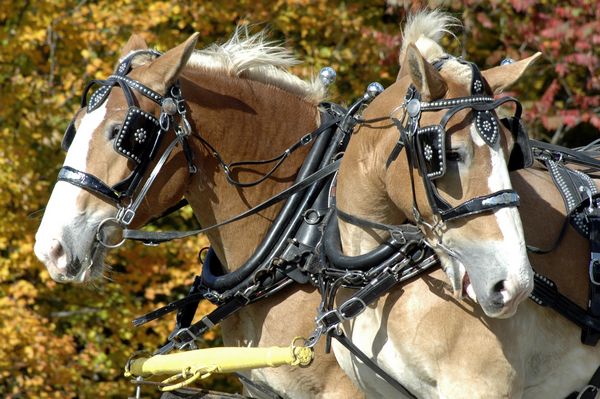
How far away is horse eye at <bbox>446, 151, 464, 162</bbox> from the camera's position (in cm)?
311

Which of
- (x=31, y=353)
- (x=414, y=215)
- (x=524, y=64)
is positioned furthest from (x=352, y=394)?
(x=31, y=353)

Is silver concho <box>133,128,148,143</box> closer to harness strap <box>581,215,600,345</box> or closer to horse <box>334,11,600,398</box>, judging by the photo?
horse <box>334,11,600,398</box>

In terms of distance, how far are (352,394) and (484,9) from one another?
4001 millimetres

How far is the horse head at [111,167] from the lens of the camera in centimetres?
369

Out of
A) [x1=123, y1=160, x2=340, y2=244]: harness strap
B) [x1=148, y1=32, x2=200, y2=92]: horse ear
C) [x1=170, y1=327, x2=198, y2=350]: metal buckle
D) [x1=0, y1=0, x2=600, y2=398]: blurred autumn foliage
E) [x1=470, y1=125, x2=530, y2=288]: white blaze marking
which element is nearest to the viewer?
[x1=470, y1=125, x2=530, y2=288]: white blaze marking

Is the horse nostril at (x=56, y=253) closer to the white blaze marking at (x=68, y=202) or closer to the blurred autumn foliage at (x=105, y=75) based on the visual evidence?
the white blaze marking at (x=68, y=202)

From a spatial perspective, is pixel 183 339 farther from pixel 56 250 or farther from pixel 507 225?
pixel 507 225

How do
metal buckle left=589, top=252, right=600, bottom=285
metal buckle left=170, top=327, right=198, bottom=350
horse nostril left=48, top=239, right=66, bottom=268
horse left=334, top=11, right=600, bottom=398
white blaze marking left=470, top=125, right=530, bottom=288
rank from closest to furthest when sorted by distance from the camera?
white blaze marking left=470, top=125, right=530, bottom=288 < horse left=334, top=11, right=600, bottom=398 < metal buckle left=589, top=252, right=600, bottom=285 < horse nostril left=48, top=239, right=66, bottom=268 < metal buckle left=170, top=327, right=198, bottom=350

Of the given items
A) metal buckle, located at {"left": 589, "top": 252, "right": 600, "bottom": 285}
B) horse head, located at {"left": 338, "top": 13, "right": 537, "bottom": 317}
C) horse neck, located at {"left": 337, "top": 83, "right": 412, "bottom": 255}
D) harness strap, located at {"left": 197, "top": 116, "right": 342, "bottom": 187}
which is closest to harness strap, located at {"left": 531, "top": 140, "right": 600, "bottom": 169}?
metal buckle, located at {"left": 589, "top": 252, "right": 600, "bottom": 285}

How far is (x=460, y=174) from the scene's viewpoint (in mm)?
3117

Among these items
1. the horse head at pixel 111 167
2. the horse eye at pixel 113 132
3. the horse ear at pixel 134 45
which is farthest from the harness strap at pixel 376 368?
the horse ear at pixel 134 45

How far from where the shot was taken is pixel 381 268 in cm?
350

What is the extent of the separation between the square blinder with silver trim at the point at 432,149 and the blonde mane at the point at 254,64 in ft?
4.03

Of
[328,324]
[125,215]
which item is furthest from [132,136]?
[328,324]
